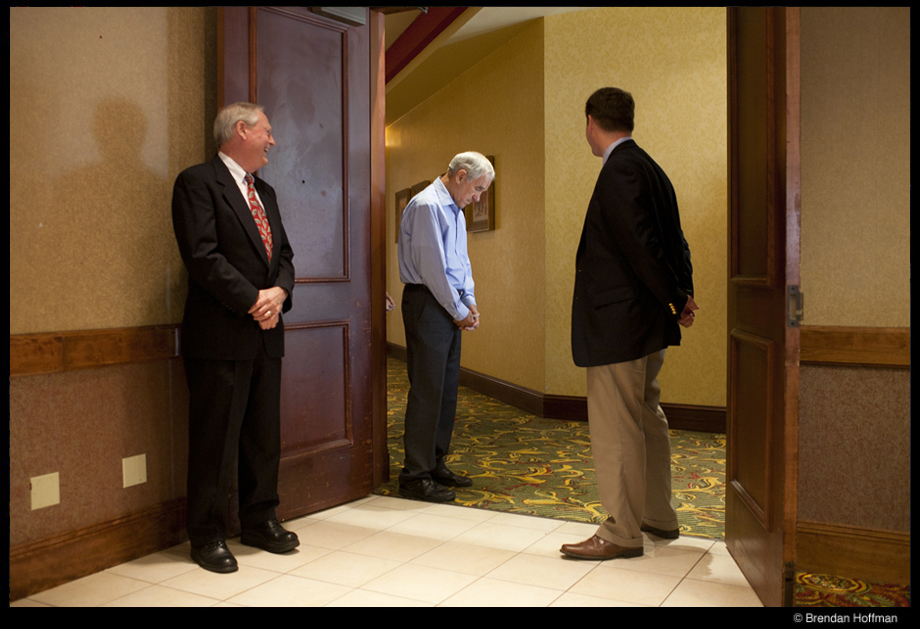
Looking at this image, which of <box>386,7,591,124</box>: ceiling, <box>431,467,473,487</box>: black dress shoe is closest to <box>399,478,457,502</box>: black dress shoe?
<box>431,467,473,487</box>: black dress shoe

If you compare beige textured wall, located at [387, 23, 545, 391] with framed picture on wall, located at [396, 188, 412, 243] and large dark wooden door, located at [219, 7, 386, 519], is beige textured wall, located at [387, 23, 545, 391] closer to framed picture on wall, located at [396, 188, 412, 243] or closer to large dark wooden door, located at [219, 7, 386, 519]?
framed picture on wall, located at [396, 188, 412, 243]

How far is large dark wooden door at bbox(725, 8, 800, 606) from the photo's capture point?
Answer: 1878 mm

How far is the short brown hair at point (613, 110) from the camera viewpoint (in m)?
2.48

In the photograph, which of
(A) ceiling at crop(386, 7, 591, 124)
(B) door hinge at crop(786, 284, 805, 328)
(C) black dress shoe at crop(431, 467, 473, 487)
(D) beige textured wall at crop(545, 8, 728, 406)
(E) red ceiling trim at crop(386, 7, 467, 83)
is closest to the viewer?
(B) door hinge at crop(786, 284, 805, 328)

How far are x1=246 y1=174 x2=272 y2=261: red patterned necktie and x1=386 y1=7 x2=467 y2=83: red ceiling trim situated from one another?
118 inches

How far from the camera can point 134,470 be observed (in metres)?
2.54

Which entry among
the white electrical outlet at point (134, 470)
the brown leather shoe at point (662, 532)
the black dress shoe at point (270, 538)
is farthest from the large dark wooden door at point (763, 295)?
the white electrical outlet at point (134, 470)

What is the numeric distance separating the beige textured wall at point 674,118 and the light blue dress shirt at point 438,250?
195cm

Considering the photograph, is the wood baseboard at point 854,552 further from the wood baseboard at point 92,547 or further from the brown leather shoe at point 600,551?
the wood baseboard at point 92,547

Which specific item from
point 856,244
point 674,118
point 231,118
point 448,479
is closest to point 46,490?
point 231,118

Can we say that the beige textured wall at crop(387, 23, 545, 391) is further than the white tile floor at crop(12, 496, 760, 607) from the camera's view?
Yes

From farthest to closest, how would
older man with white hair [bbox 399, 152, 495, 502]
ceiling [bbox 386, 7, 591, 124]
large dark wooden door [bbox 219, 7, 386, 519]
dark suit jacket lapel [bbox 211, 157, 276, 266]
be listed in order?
ceiling [bbox 386, 7, 591, 124], older man with white hair [bbox 399, 152, 495, 502], large dark wooden door [bbox 219, 7, 386, 519], dark suit jacket lapel [bbox 211, 157, 276, 266]

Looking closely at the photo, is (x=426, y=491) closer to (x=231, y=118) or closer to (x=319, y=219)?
(x=319, y=219)
